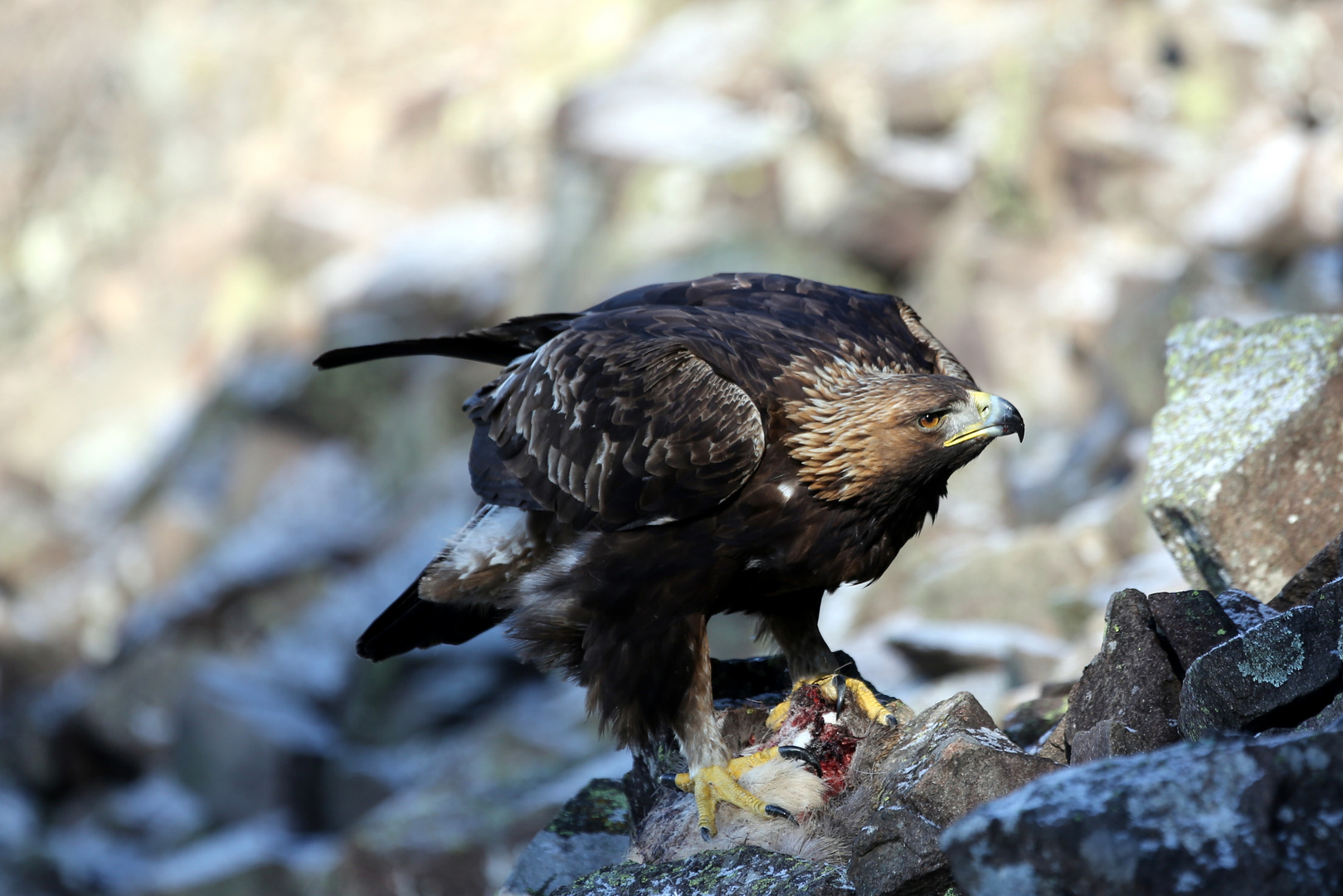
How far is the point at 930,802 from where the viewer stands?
119 inches

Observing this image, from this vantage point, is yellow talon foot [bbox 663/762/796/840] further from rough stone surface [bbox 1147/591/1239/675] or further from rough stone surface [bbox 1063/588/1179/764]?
rough stone surface [bbox 1147/591/1239/675]

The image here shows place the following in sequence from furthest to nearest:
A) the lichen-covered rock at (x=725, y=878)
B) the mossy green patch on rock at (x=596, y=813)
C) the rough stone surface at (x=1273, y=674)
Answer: the mossy green patch on rock at (x=596, y=813) < the lichen-covered rock at (x=725, y=878) < the rough stone surface at (x=1273, y=674)

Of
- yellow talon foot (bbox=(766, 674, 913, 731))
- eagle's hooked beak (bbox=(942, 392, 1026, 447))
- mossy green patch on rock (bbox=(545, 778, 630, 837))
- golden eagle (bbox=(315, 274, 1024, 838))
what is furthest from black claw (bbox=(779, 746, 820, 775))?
eagle's hooked beak (bbox=(942, 392, 1026, 447))

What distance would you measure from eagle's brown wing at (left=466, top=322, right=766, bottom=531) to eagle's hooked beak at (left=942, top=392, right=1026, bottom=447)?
61 cm

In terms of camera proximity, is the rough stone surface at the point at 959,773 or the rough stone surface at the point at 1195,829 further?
the rough stone surface at the point at 959,773

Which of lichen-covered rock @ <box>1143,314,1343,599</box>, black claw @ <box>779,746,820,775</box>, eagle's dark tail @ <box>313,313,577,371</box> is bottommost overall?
black claw @ <box>779,746,820,775</box>

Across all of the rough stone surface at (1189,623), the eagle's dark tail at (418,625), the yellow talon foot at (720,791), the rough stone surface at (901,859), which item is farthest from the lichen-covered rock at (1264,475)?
the eagle's dark tail at (418,625)

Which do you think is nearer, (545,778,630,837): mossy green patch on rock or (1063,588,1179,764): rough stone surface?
(1063,588,1179,764): rough stone surface

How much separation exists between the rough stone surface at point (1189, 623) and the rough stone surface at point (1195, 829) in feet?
4.24

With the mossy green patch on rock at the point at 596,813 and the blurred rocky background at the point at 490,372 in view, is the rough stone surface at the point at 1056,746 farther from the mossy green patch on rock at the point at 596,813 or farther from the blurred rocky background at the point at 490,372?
the mossy green patch on rock at the point at 596,813

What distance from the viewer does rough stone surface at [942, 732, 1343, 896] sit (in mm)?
2025

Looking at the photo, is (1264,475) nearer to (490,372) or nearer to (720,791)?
(720,791)

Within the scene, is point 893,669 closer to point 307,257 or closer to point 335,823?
point 335,823

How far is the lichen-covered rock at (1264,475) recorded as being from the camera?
4.27 metres
